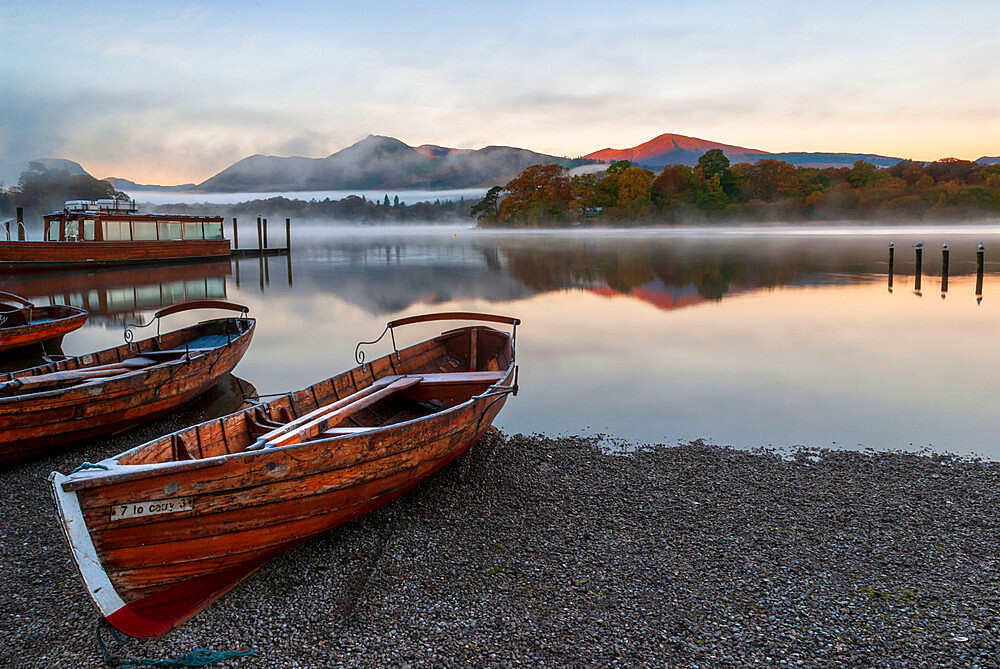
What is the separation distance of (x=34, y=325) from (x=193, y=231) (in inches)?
1300

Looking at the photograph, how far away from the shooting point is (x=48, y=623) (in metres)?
4.76

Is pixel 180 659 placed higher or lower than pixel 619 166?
lower

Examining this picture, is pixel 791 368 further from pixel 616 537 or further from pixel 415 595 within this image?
pixel 415 595

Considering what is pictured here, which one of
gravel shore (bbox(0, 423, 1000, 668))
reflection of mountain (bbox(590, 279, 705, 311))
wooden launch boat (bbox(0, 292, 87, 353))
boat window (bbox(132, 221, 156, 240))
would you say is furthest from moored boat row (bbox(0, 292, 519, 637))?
boat window (bbox(132, 221, 156, 240))

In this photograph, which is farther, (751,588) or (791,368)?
(791,368)

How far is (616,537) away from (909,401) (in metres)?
7.63

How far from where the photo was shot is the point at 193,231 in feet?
144

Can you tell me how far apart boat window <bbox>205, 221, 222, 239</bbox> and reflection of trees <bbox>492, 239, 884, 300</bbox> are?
2009cm

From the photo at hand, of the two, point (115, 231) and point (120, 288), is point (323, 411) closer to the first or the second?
point (120, 288)

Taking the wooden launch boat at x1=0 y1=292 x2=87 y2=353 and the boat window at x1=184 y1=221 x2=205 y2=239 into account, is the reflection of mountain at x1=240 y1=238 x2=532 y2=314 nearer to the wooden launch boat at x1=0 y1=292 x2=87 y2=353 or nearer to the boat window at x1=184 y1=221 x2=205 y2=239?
the boat window at x1=184 y1=221 x2=205 y2=239

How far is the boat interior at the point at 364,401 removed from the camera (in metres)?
5.78

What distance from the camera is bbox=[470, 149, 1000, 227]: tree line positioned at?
127m

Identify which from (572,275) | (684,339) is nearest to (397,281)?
(572,275)

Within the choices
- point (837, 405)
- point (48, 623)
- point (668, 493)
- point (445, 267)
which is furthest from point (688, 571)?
point (445, 267)
